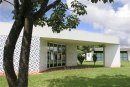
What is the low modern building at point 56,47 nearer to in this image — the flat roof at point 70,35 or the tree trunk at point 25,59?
the flat roof at point 70,35

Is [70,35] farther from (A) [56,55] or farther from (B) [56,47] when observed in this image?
(A) [56,55]

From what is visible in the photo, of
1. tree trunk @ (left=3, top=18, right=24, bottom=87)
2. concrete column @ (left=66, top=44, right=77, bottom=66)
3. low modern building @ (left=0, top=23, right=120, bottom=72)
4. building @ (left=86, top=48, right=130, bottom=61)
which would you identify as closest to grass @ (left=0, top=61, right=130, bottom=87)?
low modern building @ (left=0, top=23, right=120, bottom=72)

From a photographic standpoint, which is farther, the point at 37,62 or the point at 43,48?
the point at 43,48

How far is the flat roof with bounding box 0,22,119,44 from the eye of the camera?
74.8ft

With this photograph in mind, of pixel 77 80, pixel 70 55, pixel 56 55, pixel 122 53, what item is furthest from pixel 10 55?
pixel 122 53

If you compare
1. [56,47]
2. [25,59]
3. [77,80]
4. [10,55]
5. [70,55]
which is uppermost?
[56,47]

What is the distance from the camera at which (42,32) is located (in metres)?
24.1

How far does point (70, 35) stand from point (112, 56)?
836 cm

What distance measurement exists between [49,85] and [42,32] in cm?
921

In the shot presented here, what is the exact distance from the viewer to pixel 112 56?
33.8 meters

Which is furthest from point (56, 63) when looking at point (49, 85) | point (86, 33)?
point (49, 85)

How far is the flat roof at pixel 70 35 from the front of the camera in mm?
22797

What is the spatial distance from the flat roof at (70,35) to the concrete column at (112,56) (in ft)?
2.89

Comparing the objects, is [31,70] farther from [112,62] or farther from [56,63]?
[112,62]
